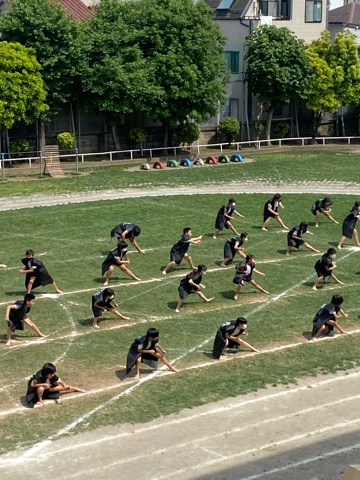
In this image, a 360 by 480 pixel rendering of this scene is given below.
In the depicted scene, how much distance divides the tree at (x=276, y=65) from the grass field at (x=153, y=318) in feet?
74.2

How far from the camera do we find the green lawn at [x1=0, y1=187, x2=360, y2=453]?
18.9 meters

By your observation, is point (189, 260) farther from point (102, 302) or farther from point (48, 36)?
point (48, 36)

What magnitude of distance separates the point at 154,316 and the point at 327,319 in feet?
15.0

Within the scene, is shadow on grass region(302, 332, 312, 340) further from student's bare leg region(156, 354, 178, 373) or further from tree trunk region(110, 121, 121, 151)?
tree trunk region(110, 121, 121, 151)

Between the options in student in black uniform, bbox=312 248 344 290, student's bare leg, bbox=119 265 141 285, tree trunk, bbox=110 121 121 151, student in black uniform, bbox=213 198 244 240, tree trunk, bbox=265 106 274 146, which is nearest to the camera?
student in black uniform, bbox=312 248 344 290

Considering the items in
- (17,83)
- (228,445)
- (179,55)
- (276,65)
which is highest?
(179,55)

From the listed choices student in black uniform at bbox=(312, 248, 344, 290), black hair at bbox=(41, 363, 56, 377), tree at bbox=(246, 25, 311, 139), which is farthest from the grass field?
tree at bbox=(246, 25, 311, 139)

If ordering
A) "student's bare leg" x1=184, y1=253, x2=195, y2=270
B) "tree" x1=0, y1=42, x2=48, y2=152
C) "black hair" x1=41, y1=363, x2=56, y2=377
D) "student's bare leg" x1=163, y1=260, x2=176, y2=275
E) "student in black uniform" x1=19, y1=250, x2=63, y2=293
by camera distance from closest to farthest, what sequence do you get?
"black hair" x1=41, y1=363, x2=56, y2=377 → "student in black uniform" x1=19, y1=250, x2=63, y2=293 → "student's bare leg" x1=163, y1=260, x2=176, y2=275 → "student's bare leg" x1=184, y1=253, x2=195, y2=270 → "tree" x1=0, y1=42, x2=48, y2=152

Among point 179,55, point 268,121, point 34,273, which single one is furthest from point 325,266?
point 268,121

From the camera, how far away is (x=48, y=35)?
50.0m

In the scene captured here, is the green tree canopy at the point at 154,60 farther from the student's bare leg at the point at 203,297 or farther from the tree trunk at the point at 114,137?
the student's bare leg at the point at 203,297

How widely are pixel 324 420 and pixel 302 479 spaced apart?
8.66 feet

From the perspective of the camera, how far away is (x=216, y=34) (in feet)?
183

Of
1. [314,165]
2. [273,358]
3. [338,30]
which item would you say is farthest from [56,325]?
[338,30]
